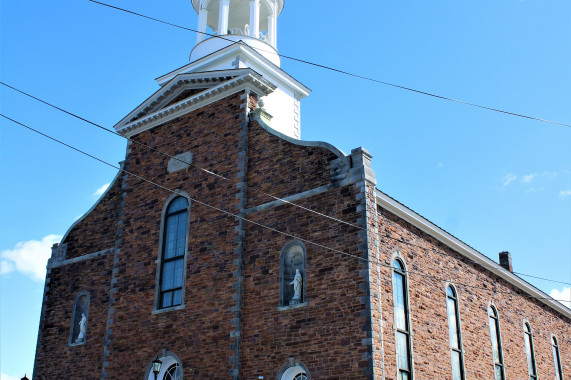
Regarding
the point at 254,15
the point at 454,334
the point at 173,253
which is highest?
the point at 254,15

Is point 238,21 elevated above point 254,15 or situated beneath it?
elevated above

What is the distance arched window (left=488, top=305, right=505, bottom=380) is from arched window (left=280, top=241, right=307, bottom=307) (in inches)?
393

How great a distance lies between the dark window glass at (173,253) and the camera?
21450 mm

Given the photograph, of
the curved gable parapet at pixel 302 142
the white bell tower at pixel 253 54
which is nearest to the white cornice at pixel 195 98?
the curved gable parapet at pixel 302 142

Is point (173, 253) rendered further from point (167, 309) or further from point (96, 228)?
point (96, 228)

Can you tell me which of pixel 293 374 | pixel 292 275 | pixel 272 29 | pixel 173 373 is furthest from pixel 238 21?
pixel 293 374

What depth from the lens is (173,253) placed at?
2205cm

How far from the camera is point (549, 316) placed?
101 ft

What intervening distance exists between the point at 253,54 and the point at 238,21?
15.9ft

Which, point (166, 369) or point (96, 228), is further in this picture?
point (96, 228)

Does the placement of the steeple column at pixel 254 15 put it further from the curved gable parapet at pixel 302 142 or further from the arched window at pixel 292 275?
the arched window at pixel 292 275

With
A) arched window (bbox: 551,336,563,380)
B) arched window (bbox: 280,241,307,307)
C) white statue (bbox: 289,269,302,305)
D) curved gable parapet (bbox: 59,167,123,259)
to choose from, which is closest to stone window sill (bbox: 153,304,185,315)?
arched window (bbox: 280,241,307,307)

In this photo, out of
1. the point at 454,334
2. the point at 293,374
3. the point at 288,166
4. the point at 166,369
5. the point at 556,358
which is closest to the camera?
Answer: the point at 293,374

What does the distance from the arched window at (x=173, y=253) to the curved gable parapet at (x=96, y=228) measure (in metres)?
3.10
